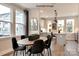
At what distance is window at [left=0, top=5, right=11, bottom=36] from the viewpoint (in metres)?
4.92

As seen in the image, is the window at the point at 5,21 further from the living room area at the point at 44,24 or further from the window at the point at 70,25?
the window at the point at 70,25

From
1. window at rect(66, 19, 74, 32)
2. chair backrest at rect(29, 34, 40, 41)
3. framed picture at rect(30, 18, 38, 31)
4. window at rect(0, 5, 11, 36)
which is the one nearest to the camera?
chair backrest at rect(29, 34, 40, 41)

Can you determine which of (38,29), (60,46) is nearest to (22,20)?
(38,29)

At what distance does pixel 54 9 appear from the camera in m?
4.96

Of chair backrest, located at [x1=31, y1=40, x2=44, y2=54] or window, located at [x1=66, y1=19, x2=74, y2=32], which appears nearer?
chair backrest, located at [x1=31, y1=40, x2=44, y2=54]

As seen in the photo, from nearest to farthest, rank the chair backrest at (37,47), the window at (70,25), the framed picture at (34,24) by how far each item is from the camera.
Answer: the chair backrest at (37,47) → the framed picture at (34,24) → the window at (70,25)

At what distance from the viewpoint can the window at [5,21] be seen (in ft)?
16.1

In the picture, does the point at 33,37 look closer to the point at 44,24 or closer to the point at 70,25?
the point at 44,24

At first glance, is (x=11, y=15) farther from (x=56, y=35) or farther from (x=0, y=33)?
(x=56, y=35)

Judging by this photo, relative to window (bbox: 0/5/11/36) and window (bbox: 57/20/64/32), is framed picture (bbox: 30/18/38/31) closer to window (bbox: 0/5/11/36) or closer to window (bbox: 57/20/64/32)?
window (bbox: 57/20/64/32)

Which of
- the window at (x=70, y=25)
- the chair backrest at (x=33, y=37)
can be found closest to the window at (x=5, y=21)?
the chair backrest at (x=33, y=37)

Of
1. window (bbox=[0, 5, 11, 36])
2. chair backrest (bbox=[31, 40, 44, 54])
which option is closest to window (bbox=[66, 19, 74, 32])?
chair backrest (bbox=[31, 40, 44, 54])

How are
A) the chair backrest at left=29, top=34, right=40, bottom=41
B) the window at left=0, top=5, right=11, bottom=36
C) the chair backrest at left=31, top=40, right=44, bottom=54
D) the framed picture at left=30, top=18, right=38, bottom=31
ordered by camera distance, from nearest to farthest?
the chair backrest at left=31, top=40, right=44, bottom=54, the chair backrest at left=29, top=34, right=40, bottom=41, the framed picture at left=30, top=18, right=38, bottom=31, the window at left=0, top=5, right=11, bottom=36

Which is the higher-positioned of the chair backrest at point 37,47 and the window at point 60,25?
the window at point 60,25
